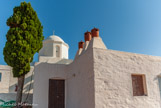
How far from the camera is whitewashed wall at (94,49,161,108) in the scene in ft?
22.0

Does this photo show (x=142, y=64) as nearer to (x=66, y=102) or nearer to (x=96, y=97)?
(x=96, y=97)

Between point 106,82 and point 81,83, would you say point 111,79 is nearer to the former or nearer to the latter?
point 106,82

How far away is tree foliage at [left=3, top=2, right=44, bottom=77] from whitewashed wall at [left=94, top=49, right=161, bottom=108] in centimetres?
478

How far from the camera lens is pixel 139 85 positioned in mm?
7562

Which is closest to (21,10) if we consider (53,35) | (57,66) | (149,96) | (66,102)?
(57,66)

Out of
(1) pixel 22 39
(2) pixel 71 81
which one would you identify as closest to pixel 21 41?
(1) pixel 22 39

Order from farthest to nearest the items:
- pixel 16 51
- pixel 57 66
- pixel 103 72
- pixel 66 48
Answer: pixel 66 48, pixel 57 66, pixel 16 51, pixel 103 72

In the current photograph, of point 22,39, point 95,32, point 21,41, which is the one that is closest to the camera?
point 21,41

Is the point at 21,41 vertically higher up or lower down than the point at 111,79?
higher up

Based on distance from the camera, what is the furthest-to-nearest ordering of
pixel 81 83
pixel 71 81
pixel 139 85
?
pixel 71 81, pixel 81 83, pixel 139 85

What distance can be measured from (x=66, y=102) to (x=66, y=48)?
712 centimetres

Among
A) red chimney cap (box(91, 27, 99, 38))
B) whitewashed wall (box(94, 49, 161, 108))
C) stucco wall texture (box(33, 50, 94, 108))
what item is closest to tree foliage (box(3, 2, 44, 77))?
stucco wall texture (box(33, 50, 94, 108))

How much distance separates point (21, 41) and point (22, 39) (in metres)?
0.22

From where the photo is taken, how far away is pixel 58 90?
9727 mm
